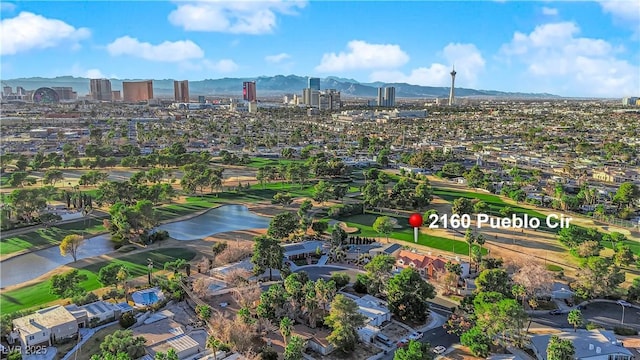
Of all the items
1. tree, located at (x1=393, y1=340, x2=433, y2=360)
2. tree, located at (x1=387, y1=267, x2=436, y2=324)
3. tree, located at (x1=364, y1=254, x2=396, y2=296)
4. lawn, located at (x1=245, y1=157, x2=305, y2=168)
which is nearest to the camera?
tree, located at (x1=393, y1=340, x2=433, y2=360)

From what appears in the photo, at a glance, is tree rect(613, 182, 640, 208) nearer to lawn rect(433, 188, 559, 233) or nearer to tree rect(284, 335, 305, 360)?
lawn rect(433, 188, 559, 233)

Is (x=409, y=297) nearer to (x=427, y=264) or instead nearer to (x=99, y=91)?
(x=427, y=264)

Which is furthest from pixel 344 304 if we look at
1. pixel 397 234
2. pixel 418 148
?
pixel 418 148

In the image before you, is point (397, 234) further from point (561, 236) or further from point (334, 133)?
point (334, 133)

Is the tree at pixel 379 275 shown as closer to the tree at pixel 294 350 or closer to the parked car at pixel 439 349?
the parked car at pixel 439 349


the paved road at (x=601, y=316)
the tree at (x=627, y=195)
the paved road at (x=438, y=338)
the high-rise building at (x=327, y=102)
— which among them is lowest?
the paved road at (x=438, y=338)

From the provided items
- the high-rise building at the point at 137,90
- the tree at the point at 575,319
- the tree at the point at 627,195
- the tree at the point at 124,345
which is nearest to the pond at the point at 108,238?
the tree at the point at 124,345

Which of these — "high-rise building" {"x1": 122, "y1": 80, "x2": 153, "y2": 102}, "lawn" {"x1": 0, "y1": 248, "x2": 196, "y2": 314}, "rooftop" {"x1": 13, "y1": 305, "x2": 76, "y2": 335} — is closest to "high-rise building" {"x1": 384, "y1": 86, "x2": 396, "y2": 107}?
"high-rise building" {"x1": 122, "y1": 80, "x2": 153, "y2": 102}
